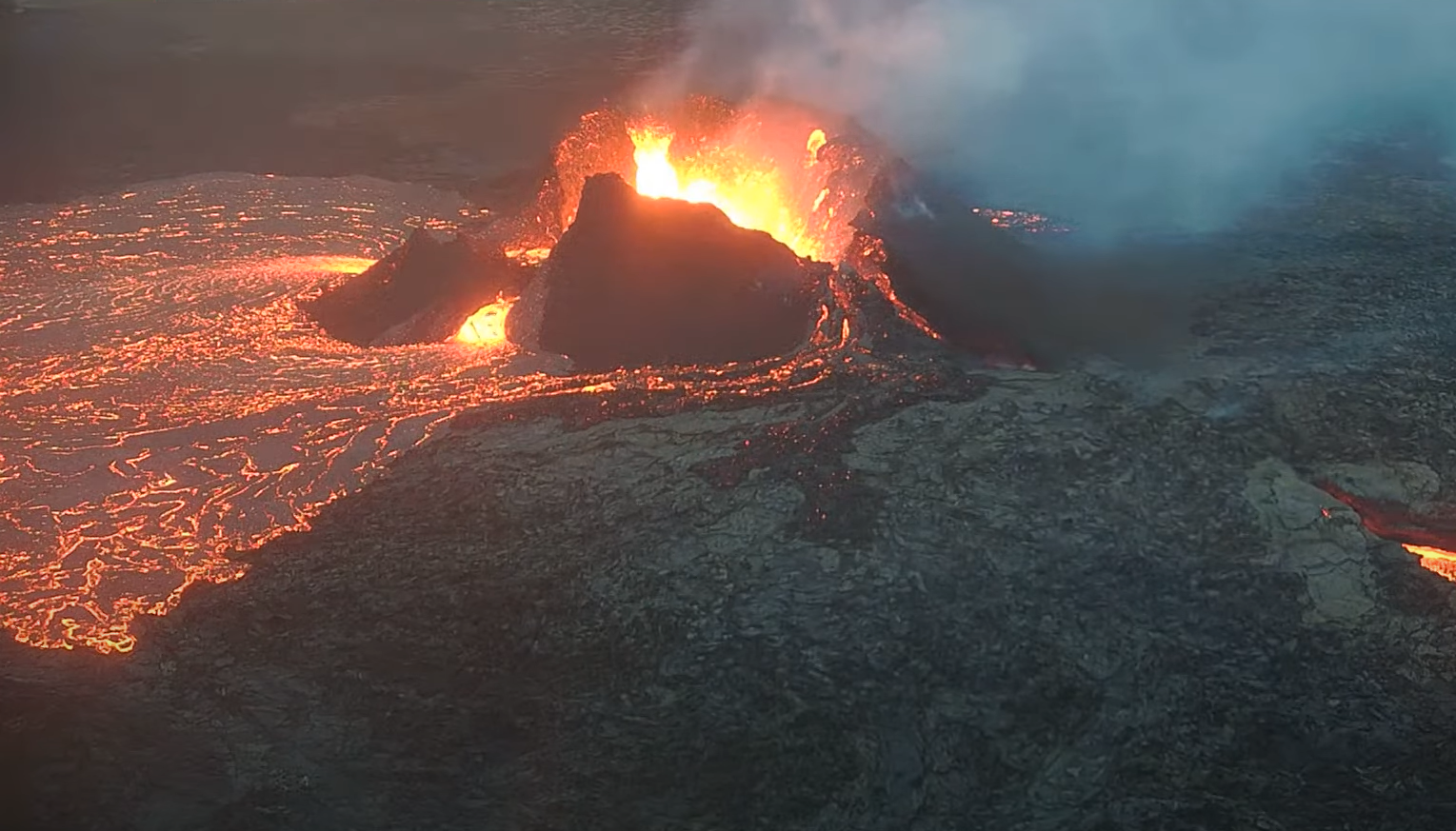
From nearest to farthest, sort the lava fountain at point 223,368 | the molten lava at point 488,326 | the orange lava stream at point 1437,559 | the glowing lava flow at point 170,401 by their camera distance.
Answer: the orange lava stream at point 1437,559, the glowing lava flow at point 170,401, the lava fountain at point 223,368, the molten lava at point 488,326

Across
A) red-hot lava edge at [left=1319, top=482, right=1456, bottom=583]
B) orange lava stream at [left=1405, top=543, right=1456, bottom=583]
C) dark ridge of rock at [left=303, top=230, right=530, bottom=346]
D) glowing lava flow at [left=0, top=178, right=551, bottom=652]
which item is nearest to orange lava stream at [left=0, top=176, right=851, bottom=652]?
glowing lava flow at [left=0, top=178, right=551, bottom=652]

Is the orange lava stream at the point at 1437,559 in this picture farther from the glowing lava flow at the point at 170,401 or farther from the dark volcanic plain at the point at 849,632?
the glowing lava flow at the point at 170,401

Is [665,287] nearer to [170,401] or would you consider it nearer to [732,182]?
[732,182]

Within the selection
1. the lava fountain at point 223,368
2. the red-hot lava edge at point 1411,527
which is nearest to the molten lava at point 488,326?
the lava fountain at point 223,368

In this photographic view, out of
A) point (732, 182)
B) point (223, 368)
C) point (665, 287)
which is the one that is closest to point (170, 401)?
point (223, 368)

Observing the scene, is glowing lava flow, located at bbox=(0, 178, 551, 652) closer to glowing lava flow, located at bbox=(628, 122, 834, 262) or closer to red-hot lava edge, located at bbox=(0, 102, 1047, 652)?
red-hot lava edge, located at bbox=(0, 102, 1047, 652)

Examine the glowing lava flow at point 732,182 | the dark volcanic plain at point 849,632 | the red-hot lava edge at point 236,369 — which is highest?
the glowing lava flow at point 732,182
